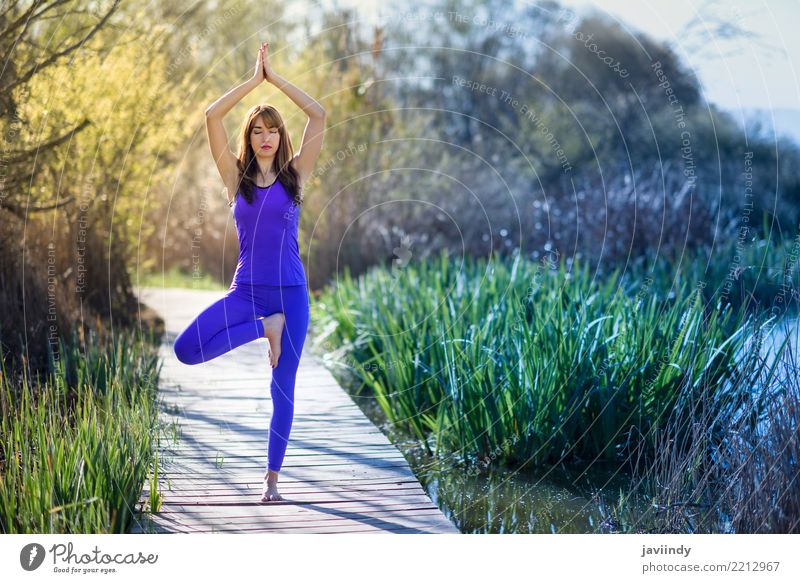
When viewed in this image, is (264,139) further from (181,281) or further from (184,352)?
(181,281)

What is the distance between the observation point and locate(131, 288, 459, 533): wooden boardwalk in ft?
11.9

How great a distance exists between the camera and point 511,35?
55.1 ft

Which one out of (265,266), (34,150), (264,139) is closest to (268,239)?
(265,266)

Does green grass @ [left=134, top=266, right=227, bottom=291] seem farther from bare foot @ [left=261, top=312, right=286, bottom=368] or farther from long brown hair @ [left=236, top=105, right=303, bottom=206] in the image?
bare foot @ [left=261, top=312, right=286, bottom=368]

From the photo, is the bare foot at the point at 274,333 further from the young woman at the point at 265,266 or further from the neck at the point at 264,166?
the neck at the point at 264,166

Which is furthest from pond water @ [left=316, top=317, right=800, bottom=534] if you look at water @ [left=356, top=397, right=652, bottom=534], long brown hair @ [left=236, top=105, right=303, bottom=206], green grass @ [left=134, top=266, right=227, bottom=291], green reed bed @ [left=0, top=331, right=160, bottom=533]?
green grass @ [left=134, top=266, right=227, bottom=291]

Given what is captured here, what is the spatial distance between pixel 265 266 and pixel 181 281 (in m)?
10.5

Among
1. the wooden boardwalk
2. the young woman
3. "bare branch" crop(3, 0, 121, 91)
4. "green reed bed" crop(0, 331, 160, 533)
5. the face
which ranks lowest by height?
the wooden boardwalk

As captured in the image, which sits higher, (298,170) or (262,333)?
(298,170)

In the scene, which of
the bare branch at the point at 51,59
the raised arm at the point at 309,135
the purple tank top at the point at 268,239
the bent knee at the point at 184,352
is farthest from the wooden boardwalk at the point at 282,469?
the bare branch at the point at 51,59

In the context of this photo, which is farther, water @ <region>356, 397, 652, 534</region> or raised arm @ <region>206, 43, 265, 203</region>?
water @ <region>356, 397, 652, 534</region>

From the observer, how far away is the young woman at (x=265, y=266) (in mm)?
3783

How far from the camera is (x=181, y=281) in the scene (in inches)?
552

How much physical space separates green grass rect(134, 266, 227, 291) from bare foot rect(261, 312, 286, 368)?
807 centimetres
